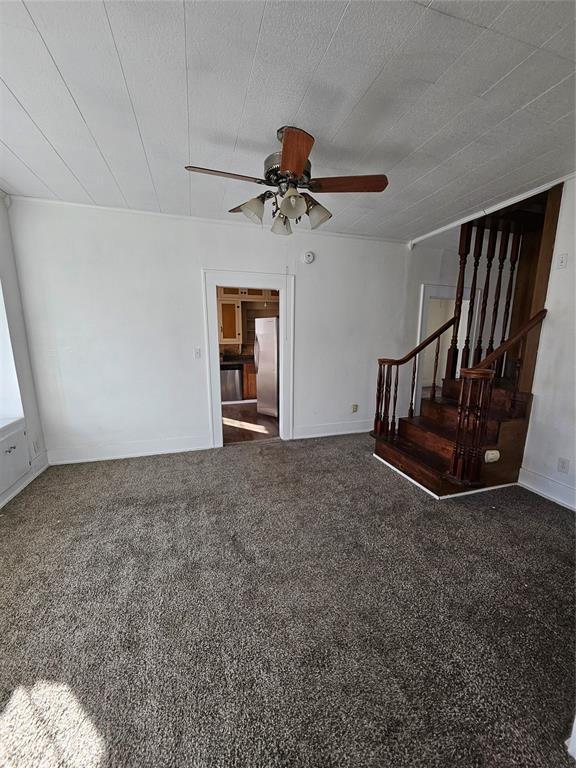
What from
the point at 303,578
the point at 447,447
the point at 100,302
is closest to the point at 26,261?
the point at 100,302

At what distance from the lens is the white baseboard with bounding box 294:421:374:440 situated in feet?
12.7

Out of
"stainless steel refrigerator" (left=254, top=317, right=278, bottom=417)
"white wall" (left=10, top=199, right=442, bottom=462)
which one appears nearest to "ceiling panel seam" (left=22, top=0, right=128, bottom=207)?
"white wall" (left=10, top=199, right=442, bottom=462)

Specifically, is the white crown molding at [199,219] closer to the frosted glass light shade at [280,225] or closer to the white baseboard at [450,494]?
the frosted glass light shade at [280,225]

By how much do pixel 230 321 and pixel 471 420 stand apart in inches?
199

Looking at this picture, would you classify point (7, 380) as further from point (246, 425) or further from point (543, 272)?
point (543, 272)

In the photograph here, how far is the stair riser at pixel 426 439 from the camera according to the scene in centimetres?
278

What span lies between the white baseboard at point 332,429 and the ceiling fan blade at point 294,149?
2852mm

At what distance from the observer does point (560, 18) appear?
44.9 inches

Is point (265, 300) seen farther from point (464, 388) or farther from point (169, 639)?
point (169, 639)

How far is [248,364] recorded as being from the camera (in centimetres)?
584

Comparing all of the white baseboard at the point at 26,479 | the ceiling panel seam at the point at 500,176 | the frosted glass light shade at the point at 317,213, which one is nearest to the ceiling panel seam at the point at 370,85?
the frosted glass light shade at the point at 317,213

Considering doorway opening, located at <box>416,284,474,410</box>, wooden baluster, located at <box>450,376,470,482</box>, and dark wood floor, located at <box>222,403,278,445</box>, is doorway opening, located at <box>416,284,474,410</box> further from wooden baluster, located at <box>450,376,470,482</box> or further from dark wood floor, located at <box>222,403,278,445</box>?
dark wood floor, located at <box>222,403,278,445</box>

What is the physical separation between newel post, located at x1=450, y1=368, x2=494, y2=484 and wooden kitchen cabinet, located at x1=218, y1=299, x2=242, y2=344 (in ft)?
16.0

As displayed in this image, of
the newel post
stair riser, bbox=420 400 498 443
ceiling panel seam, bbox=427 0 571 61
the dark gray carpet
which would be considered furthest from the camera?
stair riser, bbox=420 400 498 443
